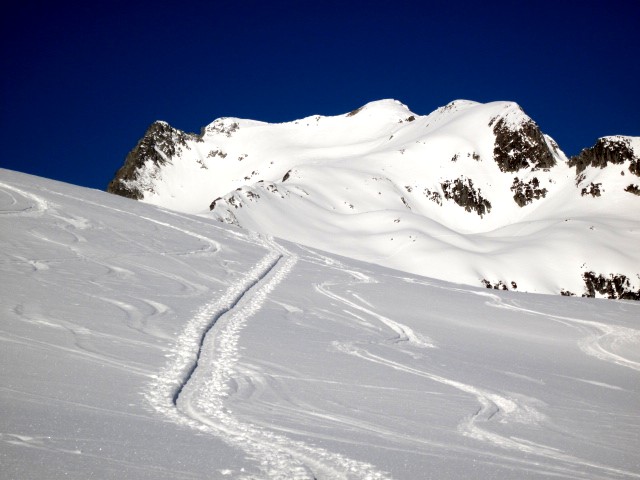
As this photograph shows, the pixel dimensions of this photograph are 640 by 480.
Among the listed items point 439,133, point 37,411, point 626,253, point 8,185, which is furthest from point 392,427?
point 439,133

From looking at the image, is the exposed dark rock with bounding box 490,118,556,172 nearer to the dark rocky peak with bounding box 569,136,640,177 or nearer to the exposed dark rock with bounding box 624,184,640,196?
the dark rocky peak with bounding box 569,136,640,177

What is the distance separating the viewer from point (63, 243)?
18.8 meters

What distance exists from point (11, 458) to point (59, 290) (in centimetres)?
899

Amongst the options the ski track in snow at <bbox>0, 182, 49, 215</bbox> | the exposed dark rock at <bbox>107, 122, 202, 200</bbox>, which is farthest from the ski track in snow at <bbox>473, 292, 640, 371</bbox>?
the exposed dark rock at <bbox>107, 122, 202, 200</bbox>

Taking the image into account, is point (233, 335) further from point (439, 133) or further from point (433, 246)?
point (439, 133)

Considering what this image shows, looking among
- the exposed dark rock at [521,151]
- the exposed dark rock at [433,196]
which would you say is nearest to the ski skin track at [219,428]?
the exposed dark rock at [433,196]

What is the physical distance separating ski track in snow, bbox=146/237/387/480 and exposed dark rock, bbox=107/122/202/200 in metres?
133

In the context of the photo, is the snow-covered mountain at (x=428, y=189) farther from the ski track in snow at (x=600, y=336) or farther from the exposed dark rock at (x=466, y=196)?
the ski track in snow at (x=600, y=336)

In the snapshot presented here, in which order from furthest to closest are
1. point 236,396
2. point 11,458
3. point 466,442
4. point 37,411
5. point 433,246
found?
point 433,246 → point 236,396 → point 466,442 → point 37,411 → point 11,458

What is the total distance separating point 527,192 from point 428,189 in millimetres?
18743

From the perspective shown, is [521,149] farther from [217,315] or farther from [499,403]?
[499,403]

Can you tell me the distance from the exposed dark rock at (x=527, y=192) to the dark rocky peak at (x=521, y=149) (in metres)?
5.03

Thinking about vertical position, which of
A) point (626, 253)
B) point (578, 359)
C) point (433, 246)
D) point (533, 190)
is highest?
point (533, 190)

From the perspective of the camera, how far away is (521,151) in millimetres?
118125
